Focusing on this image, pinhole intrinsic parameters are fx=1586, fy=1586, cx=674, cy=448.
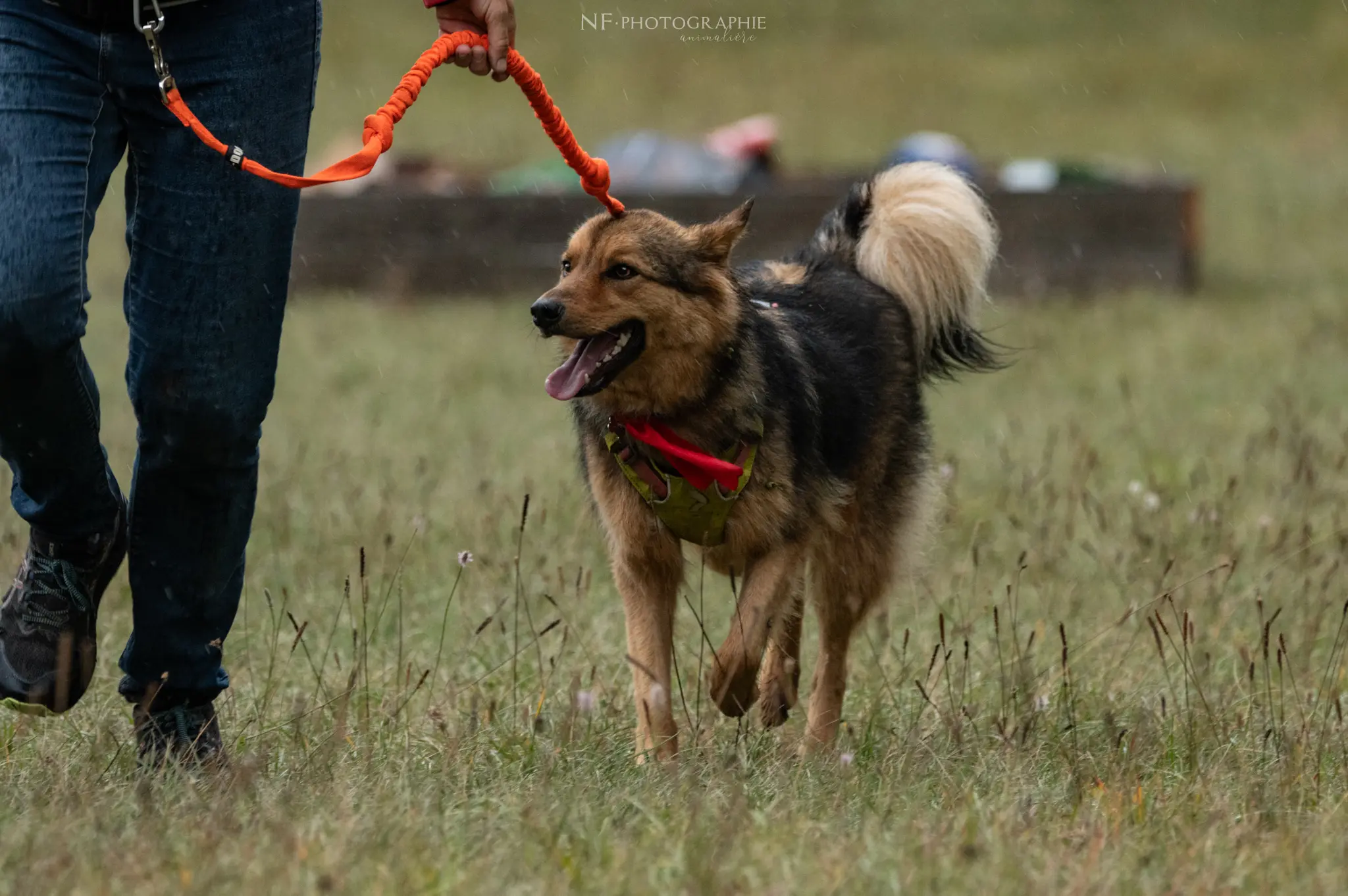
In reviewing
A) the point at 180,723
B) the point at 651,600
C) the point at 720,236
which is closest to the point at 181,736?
the point at 180,723

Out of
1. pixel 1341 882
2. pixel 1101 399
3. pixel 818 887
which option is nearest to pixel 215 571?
pixel 818 887

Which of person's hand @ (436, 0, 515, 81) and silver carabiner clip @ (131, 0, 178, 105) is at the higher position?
person's hand @ (436, 0, 515, 81)

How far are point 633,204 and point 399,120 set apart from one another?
8.55 meters

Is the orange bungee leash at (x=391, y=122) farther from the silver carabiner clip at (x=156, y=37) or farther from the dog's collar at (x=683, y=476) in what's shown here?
the dog's collar at (x=683, y=476)

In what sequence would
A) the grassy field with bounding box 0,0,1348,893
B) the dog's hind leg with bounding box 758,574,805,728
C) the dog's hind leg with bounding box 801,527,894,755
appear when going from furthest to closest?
the dog's hind leg with bounding box 801,527,894,755 < the dog's hind leg with bounding box 758,574,805,728 < the grassy field with bounding box 0,0,1348,893

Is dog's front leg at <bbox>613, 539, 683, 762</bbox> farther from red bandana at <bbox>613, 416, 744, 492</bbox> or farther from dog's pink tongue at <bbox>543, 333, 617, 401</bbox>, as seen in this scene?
dog's pink tongue at <bbox>543, 333, 617, 401</bbox>

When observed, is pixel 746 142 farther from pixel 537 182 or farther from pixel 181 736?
pixel 181 736

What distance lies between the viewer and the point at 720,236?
406 cm

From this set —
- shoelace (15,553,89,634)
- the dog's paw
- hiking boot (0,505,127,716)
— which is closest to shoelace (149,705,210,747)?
hiking boot (0,505,127,716)

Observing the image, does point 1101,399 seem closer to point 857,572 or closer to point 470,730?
point 857,572

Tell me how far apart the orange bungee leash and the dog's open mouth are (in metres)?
0.33

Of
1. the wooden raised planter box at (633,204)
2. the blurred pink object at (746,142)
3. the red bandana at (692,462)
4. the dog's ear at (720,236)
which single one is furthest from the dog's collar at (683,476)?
the blurred pink object at (746,142)

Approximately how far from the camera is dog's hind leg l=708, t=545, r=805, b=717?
3.77 meters

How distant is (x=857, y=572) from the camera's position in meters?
4.65
